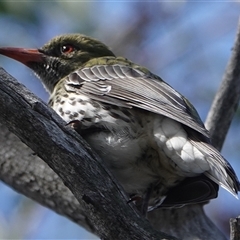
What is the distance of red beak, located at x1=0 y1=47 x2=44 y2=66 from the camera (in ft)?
15.9

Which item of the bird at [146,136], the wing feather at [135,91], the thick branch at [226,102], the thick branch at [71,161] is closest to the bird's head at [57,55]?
the wing feather at [135,91]

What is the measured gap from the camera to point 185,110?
13.0 feet

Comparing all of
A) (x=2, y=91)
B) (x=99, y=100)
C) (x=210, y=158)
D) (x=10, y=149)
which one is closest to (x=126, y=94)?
(x=99, y=100)

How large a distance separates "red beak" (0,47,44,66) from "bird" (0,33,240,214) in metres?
0.56

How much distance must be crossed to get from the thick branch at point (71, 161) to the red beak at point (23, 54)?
4.80ft

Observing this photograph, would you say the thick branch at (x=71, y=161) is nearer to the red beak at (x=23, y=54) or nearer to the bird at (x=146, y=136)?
the bird at (x=146, y=136)

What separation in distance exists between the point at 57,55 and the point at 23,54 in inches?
10.3

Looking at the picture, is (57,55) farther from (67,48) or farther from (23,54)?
(23,54)

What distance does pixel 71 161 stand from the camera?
3.46 m

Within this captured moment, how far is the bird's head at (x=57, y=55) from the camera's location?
194 inches

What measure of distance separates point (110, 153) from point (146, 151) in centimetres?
20

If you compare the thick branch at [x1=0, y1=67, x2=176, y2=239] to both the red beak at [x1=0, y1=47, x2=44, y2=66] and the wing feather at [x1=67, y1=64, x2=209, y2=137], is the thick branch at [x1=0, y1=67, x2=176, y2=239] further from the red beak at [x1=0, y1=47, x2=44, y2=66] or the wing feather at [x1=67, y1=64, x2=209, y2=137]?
the red beak at [x1=0, y1=47, x2=44, y2=66]

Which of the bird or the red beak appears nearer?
the bird

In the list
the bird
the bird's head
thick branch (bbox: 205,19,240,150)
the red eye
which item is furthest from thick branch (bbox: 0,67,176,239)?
thick branch (bbox: 205,19,240,150)
